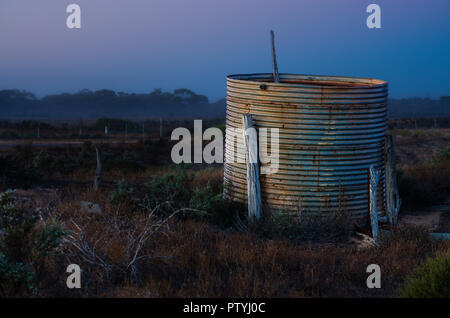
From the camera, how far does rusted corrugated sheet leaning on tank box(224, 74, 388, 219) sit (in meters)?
8.67

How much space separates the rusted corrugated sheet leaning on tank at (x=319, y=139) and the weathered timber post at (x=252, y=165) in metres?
0.17

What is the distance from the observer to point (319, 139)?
872cm

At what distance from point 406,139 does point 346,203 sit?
16.4 meters

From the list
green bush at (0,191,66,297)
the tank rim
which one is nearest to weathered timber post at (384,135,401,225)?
the tank rim

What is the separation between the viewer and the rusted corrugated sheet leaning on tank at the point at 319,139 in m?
8.67

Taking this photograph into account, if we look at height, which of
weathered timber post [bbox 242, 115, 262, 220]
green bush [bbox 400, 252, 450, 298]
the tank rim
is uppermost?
the tank rim

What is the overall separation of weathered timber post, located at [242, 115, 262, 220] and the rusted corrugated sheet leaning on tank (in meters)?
0.17

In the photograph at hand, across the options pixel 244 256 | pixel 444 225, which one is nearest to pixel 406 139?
pixel 444 225

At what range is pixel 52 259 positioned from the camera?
6.48 metres

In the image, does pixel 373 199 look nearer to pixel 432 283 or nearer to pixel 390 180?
pixel 390 180

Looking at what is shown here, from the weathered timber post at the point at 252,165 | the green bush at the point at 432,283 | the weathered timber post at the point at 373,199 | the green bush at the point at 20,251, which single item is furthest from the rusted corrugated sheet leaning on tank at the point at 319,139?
the green bush at the point at 20,251

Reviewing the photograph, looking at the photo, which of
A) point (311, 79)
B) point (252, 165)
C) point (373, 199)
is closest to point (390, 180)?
point (373, 199)

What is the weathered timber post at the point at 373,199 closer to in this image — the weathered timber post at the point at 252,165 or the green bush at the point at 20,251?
the weathered timber post at the point at 252,165

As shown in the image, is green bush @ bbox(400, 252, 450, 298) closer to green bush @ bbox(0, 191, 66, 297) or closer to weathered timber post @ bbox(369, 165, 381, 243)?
weathered timber post @ bbox(369, 165, 381, 243)
